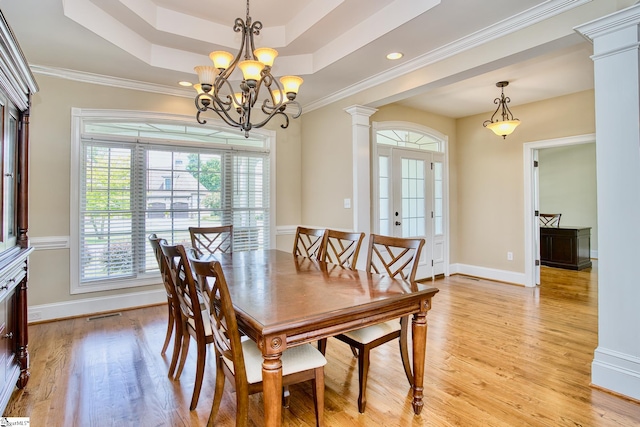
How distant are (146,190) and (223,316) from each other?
10.1 ft

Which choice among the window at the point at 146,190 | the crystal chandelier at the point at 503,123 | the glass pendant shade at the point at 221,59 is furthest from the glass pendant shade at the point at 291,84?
the crystal chandelier at the point at 503,123

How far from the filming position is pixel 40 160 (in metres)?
3.47

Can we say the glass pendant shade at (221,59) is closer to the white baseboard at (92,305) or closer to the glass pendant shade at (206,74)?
the glass pendant shade at (206,74)

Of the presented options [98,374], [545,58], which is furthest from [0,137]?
[545,58]

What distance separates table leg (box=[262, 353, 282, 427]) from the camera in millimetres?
1389

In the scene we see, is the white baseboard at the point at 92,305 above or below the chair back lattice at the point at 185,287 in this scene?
below

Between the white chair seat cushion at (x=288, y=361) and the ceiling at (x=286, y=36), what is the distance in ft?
8.02

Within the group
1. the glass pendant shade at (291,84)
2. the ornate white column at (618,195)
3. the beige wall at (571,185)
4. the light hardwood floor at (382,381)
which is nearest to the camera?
the light hardwood floor at (382,381)

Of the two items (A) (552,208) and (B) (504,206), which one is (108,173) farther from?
(A) (552,208)

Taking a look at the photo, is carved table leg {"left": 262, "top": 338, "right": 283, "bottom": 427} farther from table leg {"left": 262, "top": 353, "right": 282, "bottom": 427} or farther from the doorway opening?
the doorway opening

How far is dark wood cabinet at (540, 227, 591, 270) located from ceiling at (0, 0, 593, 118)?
313 cm

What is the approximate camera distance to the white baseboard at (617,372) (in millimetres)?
2090

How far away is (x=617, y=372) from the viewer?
2154mm

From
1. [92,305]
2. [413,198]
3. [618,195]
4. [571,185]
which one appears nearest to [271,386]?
[618,195]
